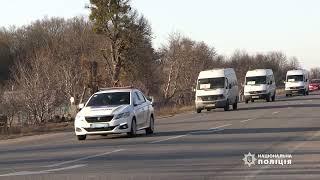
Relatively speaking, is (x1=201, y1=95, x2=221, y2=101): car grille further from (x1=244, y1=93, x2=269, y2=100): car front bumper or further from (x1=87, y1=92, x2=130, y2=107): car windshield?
(x1=87, y1=92, x2=130, y2=107): car windshield

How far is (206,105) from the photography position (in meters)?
41.4

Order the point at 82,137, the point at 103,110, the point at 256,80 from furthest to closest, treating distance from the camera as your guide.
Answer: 1. the point at 256,80
2. the point at 82,137
3. the point at 103,110

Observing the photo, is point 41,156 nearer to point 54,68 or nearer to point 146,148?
point 146,148

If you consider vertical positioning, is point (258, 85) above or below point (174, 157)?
above

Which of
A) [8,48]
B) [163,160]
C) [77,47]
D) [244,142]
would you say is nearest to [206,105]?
[244,142]

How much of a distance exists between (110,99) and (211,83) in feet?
66.2

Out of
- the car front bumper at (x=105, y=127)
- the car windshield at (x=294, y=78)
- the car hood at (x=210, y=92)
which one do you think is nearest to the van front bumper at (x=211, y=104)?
the car hood at (x=210, y=92)

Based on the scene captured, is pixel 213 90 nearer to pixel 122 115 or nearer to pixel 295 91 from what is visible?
pixel 122 115

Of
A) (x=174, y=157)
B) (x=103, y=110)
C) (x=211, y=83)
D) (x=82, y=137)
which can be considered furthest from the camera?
(x=211, y=83)

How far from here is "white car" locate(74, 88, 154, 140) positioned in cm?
2061

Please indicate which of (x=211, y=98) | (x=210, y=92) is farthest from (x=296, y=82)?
(x=210, y=92)

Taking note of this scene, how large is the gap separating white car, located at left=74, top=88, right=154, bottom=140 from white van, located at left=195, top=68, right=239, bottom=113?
62.0 feet

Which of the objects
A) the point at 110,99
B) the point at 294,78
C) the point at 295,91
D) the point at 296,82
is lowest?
the point at 110,99

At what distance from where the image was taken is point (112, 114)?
20625 millimetres
